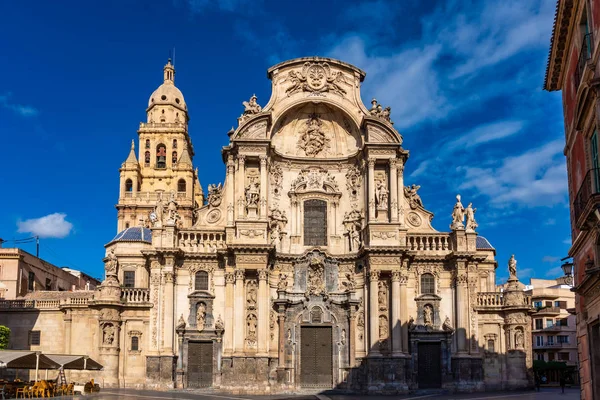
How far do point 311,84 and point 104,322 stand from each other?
17.4m

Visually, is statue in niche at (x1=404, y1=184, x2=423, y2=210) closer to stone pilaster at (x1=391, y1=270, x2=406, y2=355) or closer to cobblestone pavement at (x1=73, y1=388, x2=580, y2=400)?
stone pilaster at (x1=391, y1=270, x2=406, y2=355)

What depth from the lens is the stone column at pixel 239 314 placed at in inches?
1393

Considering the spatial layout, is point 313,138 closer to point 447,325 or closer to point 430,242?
point 430,242

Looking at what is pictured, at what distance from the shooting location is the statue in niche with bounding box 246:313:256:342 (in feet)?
118

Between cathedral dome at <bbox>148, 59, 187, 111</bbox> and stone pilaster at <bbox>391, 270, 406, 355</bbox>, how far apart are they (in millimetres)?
44040

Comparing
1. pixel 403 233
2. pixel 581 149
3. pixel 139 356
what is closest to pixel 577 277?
pixel 581 149

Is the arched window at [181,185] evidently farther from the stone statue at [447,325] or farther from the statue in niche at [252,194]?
the stone statue at [447,325]

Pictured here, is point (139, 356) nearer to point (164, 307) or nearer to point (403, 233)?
point (164, 307)

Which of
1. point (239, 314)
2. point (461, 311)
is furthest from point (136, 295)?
point (461, 311)

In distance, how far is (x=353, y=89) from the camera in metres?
39.6

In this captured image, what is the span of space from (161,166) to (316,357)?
40024 millimetres

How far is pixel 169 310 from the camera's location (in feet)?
118

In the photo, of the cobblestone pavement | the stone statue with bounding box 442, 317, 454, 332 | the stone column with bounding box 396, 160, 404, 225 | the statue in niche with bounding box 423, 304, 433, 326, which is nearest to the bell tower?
the stone column with bounding box 396, 160, 404, 225

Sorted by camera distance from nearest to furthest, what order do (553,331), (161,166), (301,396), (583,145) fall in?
(583,145) < (301,396) < (553,331) < (161,166)
